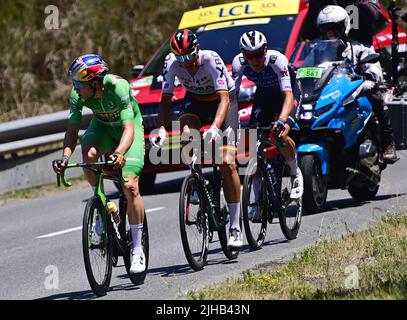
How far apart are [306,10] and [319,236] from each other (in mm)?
6044

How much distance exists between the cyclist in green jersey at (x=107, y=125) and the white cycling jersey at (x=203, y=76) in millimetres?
677

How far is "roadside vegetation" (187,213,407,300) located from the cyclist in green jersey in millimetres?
979

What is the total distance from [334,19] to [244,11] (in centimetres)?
361

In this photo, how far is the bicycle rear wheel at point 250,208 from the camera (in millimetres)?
10078

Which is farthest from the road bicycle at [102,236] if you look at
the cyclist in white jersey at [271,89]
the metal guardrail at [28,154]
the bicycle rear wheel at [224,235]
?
the metal guardrail at [28,154]

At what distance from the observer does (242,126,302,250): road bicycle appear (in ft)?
33.7

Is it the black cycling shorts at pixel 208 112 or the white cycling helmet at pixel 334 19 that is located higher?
the white cycling helmet at pixel 334 19

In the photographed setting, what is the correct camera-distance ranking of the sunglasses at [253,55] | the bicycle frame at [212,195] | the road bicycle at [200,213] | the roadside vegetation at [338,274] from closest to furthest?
the roadside vegetation at [338,274] < the road bicycle at [200,213] < the bicycle frame at [212,195] < the sunglasses at [253,55]

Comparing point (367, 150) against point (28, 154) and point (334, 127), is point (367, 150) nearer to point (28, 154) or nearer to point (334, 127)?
point (334, 127)

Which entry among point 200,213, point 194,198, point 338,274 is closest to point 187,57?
point 194,198

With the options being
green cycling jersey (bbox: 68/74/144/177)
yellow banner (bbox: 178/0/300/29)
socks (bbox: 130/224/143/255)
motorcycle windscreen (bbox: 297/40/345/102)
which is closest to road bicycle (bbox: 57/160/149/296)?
socks (bbox: 130/224/143/255)

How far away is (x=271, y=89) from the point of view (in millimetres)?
10938

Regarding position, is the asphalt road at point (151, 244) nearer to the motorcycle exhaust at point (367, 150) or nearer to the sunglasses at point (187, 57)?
the motorcycle exhaust at point (367, 150)

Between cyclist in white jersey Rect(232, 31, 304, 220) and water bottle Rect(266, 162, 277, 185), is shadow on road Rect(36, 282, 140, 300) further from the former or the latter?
water bottle Rect(266, 162, 277, 185)
